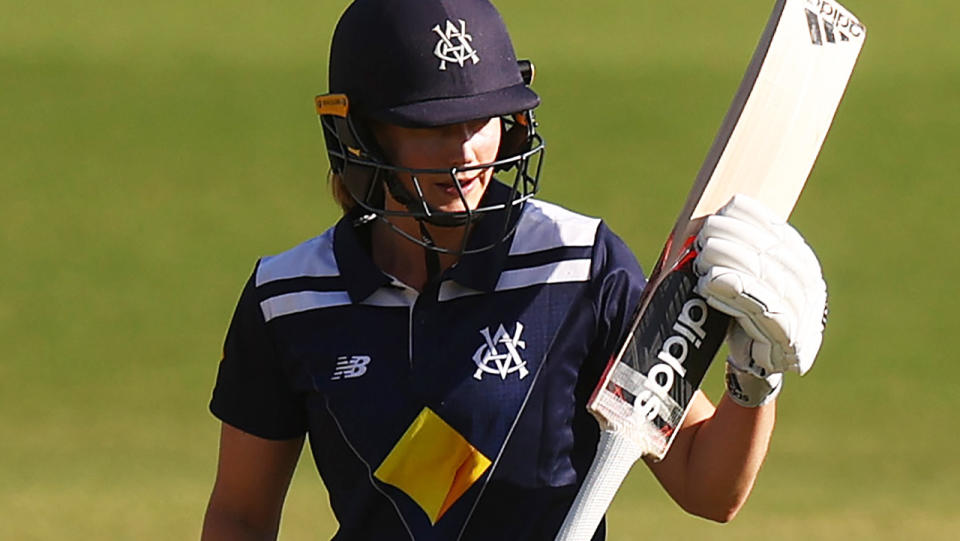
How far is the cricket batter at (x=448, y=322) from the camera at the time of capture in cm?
257

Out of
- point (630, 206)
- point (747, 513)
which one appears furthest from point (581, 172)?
point (747, 513)

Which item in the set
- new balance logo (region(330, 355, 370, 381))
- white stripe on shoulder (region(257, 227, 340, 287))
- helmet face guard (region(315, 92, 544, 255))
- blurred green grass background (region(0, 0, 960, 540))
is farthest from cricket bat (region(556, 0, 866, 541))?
blurred green grass background (region(0, 0, 960, 540))

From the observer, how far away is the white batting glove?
2.32 meters

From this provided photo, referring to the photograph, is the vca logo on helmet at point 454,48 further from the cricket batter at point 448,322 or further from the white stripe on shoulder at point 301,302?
the white stripe on shoulder at point 301,302

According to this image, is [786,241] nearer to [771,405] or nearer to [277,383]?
[771,405]

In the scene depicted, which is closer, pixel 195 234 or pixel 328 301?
pixel 328 301

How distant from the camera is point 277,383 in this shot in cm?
277

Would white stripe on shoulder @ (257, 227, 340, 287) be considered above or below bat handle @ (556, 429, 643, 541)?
above

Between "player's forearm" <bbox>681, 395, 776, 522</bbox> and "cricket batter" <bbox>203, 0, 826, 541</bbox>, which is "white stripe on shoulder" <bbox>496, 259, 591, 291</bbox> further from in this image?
"player's forearm" <bbox>681, 395, 776, 522</bbox>

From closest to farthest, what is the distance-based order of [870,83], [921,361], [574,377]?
[574,377], [921,361], [870,83]

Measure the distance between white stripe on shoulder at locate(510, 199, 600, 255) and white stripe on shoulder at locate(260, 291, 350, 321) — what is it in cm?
28

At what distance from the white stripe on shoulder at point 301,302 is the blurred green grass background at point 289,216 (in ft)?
11.3

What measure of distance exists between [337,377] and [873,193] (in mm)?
6452

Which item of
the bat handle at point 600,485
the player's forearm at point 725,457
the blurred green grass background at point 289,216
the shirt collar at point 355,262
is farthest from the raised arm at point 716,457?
the blurred green grass background at point 289,216
